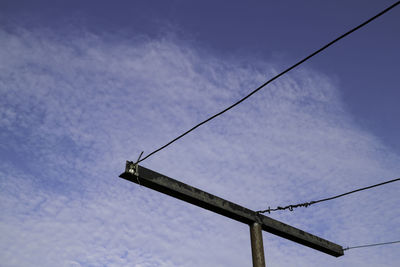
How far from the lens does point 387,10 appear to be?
336 centimetres

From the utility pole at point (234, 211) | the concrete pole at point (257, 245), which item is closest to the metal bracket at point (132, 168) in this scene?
the utility pole at point (234, 211)

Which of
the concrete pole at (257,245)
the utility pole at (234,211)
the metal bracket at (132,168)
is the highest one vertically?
the metal bracket at (132,168)

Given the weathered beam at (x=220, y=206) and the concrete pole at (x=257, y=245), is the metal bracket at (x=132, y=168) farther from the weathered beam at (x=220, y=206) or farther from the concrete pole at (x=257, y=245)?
the concrete pole at (x=257, y=245)

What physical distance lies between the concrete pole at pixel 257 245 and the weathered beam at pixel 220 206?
11cm

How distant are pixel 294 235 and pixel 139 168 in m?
3.10

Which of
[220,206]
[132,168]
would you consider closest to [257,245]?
[220,206]

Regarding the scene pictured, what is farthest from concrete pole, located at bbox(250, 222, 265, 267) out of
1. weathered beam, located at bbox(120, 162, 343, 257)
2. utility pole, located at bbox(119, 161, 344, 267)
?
weathered beam, located at bbox(120, 162, 343, 257)

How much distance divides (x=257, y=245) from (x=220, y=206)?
888 millimetres

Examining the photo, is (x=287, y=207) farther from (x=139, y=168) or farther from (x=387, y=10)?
(x=387, y=10)

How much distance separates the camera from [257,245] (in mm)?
5535

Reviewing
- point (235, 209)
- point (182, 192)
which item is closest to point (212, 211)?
point (235, 209)

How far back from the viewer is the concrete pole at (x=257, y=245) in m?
5.35

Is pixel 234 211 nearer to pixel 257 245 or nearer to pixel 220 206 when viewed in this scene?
pixel 220 206

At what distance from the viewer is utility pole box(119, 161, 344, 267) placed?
198 inches
